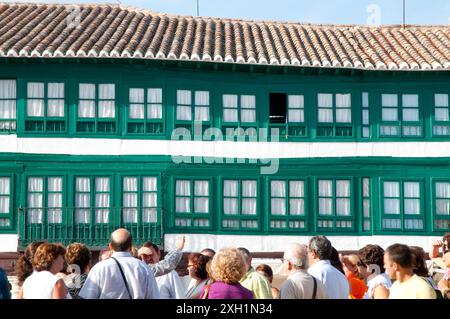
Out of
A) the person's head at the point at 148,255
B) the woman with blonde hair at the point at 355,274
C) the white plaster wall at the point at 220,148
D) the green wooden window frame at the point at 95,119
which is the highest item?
the green wooden window frame at the point at 95,119

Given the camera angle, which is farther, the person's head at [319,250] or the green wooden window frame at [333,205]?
the green wooden window frame at [333,205]

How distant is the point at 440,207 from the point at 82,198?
31.5 feet

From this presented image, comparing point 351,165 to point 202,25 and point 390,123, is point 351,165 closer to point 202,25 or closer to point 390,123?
point 390,123

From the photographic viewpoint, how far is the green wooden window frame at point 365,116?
21.5 meters

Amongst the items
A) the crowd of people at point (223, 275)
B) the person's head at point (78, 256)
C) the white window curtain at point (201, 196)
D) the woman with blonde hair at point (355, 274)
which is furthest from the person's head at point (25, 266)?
the white window curtain at point (201, 196)

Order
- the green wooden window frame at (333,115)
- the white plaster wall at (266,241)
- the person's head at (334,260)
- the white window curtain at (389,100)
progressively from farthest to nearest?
1. the white window curtain at (389,100)
2. the green wooden window frame at (333,115)
3. the white plaster wall at (266,241)
4. the person's head at (334,260)

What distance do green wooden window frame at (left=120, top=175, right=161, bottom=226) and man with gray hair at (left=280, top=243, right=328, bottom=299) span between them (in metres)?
12.8

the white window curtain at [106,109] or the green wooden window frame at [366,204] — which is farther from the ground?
the white window curtain at [106,109]

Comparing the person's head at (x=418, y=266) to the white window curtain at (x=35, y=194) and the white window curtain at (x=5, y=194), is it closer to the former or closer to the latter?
the white window curtain at (x=35, y=194)

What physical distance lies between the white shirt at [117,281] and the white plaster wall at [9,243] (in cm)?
1268

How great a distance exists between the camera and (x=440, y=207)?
69.9 feet

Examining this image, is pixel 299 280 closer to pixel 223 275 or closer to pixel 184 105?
pixel 223 275

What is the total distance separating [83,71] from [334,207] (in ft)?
25.0

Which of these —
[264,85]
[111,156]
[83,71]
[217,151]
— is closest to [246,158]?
[217,151]
